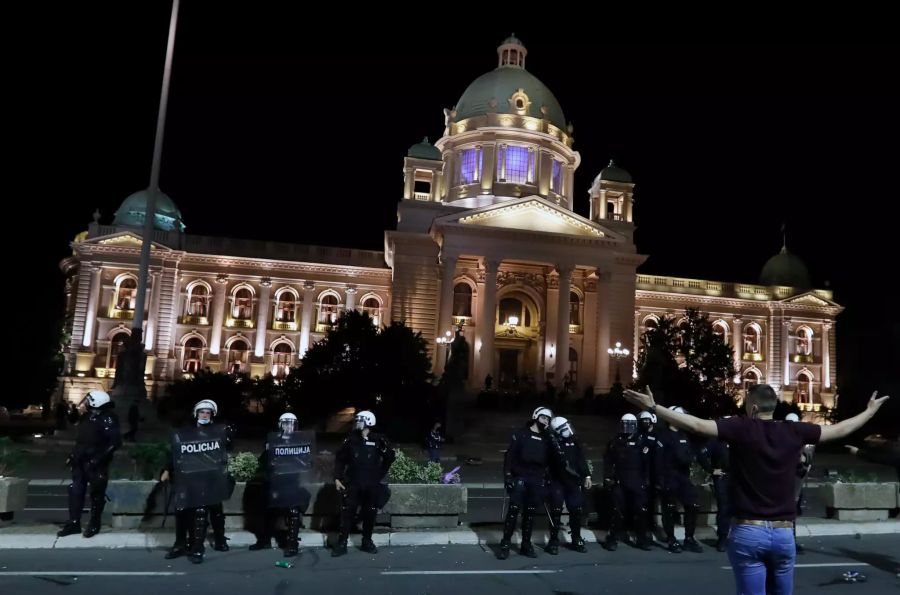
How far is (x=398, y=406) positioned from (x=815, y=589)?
27534mm

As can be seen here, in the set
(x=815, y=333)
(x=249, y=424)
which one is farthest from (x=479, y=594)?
(x=815, y=333)

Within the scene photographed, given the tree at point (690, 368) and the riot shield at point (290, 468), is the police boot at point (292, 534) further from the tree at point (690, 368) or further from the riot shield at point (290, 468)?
the tree at point (690, 368)

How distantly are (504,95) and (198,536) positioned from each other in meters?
55.0

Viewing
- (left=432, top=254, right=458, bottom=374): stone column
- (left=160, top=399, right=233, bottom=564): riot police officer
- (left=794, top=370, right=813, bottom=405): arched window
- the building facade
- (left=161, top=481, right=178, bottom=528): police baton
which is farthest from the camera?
(left=794, top=370, right=813, bottom=405): arched window

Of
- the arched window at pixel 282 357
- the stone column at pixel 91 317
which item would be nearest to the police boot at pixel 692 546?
the arched window at pixel 282 357

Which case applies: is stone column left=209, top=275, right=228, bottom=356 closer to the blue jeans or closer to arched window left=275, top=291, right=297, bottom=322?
arched window left=275, top=291, right=297, bottom=322

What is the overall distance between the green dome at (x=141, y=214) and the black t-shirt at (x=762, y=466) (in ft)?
182

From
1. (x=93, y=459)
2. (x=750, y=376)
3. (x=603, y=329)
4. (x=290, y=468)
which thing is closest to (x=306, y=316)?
(x=603, y=329)

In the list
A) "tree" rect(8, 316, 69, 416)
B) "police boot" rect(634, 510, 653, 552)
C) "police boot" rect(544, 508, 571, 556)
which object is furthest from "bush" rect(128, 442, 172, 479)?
"tree" rect(8, 316, 69, 416)

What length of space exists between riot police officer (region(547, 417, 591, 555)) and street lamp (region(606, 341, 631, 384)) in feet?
120

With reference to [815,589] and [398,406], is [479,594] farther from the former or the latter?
[398,406]

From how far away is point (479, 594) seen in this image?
773 cm

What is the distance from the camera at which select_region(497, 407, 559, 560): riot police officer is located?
9.91 m

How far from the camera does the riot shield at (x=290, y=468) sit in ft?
32.1
